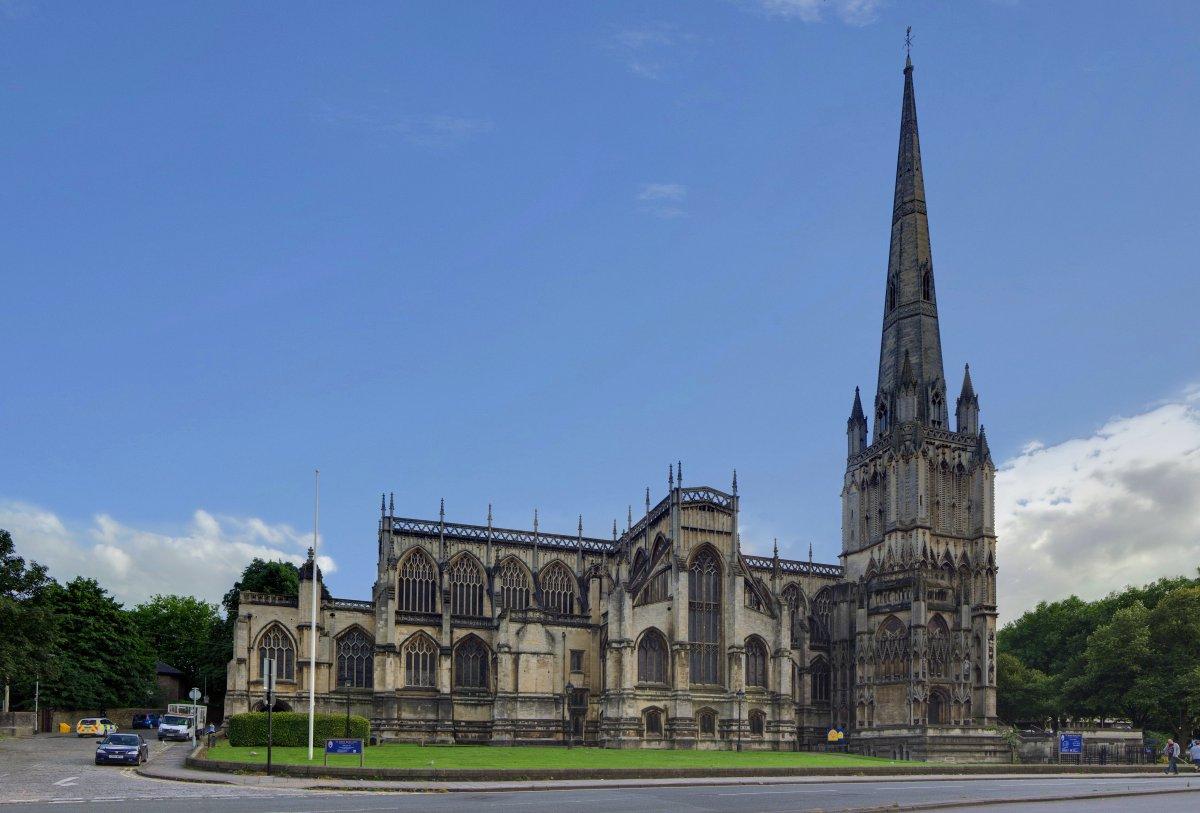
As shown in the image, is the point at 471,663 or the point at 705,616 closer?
the point at 471,663

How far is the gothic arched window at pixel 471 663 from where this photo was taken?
74375mm

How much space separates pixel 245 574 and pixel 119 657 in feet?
39.6

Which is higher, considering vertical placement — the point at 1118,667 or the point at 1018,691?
the point at 1118,667

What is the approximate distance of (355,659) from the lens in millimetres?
73188

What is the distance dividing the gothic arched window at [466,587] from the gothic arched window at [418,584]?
1337 mm

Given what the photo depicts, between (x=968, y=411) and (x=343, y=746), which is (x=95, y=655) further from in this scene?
(x=968, y=411)

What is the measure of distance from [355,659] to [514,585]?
42.5 ft

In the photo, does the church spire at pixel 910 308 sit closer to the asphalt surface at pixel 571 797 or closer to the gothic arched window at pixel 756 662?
the gothic arched window at pixel 756 662

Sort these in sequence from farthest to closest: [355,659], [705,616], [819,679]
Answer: [819,679], [705,616], [355,659]

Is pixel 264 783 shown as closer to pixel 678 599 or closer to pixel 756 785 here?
pixel 756 785

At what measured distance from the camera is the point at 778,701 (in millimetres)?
75750

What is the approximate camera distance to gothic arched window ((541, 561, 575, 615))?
82125 millimetres

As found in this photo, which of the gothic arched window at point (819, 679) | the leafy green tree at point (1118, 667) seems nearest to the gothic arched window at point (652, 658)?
the gothic arched window at point (819, 679)

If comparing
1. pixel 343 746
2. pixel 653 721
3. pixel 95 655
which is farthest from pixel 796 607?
pixel 343 746
